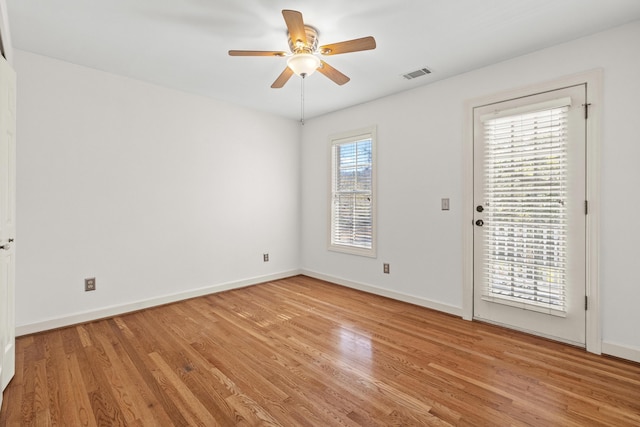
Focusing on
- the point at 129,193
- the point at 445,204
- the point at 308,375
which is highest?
the point at 129,193

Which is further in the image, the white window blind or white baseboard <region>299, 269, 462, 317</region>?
white baseboard <region>299, 269, 462, 317</region>

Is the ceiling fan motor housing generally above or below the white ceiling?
below

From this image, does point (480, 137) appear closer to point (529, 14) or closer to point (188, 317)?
point (529, 14)

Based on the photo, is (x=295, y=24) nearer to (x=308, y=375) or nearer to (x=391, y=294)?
(x=308, y=375)

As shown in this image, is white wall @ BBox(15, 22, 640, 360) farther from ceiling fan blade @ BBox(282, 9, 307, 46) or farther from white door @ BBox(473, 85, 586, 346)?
ceiling fan blade @ BBox(282, 9, 307, 46)

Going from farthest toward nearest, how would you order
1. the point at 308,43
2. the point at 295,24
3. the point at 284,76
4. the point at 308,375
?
1. the point at 284,76
2. the point at 308,43
3. the point at 308,375
4. the point at 295,24

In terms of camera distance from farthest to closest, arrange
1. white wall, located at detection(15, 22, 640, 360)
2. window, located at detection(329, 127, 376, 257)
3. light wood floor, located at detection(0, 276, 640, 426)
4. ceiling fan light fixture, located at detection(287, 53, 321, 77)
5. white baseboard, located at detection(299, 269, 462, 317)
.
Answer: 1. window, located at detection(329, 127, 376, 257)
2. white baseboard, located at detection(299, 269, 462, 317)
3. white wall, located at detection(15, 22, 640, 360)
4. ceiling fan light fixture, located at detection(287, 53, 321, 77)
5. light wood floor, located at detection(0, 276, 640, 426)

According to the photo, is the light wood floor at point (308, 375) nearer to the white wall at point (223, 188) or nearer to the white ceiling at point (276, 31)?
the white wall at point (223, 188)

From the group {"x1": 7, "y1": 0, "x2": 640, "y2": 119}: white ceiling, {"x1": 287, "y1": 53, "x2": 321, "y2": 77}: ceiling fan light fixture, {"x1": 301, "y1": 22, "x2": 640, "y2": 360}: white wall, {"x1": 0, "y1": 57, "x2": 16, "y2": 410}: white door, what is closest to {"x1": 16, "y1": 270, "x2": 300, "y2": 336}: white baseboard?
{"x1": 0, "y1": 57, "x2": 16, "y2": 410}: white door

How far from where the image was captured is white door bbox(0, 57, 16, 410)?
5.97 feet

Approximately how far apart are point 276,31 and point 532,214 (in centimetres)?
268

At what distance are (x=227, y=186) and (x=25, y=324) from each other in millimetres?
2401

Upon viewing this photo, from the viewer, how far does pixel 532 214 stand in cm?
274

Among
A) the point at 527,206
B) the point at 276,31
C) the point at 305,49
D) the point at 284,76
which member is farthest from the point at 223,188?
the point at 527,206
